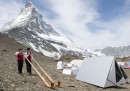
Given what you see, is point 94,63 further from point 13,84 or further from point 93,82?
point 13,84

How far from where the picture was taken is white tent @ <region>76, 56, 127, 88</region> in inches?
921

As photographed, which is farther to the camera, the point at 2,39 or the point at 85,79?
the point at 2,39

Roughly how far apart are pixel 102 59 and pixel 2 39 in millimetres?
64585

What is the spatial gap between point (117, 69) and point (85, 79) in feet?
10.7

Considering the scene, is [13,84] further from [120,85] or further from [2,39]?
[2,39]

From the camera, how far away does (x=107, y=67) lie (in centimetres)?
2380

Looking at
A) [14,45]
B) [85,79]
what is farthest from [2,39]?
[85,79]

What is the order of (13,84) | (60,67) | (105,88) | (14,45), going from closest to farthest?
(13,84) < (105,88) < (60,67) < (14,45)

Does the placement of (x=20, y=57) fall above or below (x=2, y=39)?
below

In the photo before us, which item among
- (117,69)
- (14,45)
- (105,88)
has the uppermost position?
(14,45)

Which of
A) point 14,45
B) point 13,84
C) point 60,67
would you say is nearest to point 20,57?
point 13,84

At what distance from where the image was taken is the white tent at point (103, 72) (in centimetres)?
2339

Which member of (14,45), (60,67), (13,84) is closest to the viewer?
(13,84)

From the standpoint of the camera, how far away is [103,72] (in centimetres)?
2372
